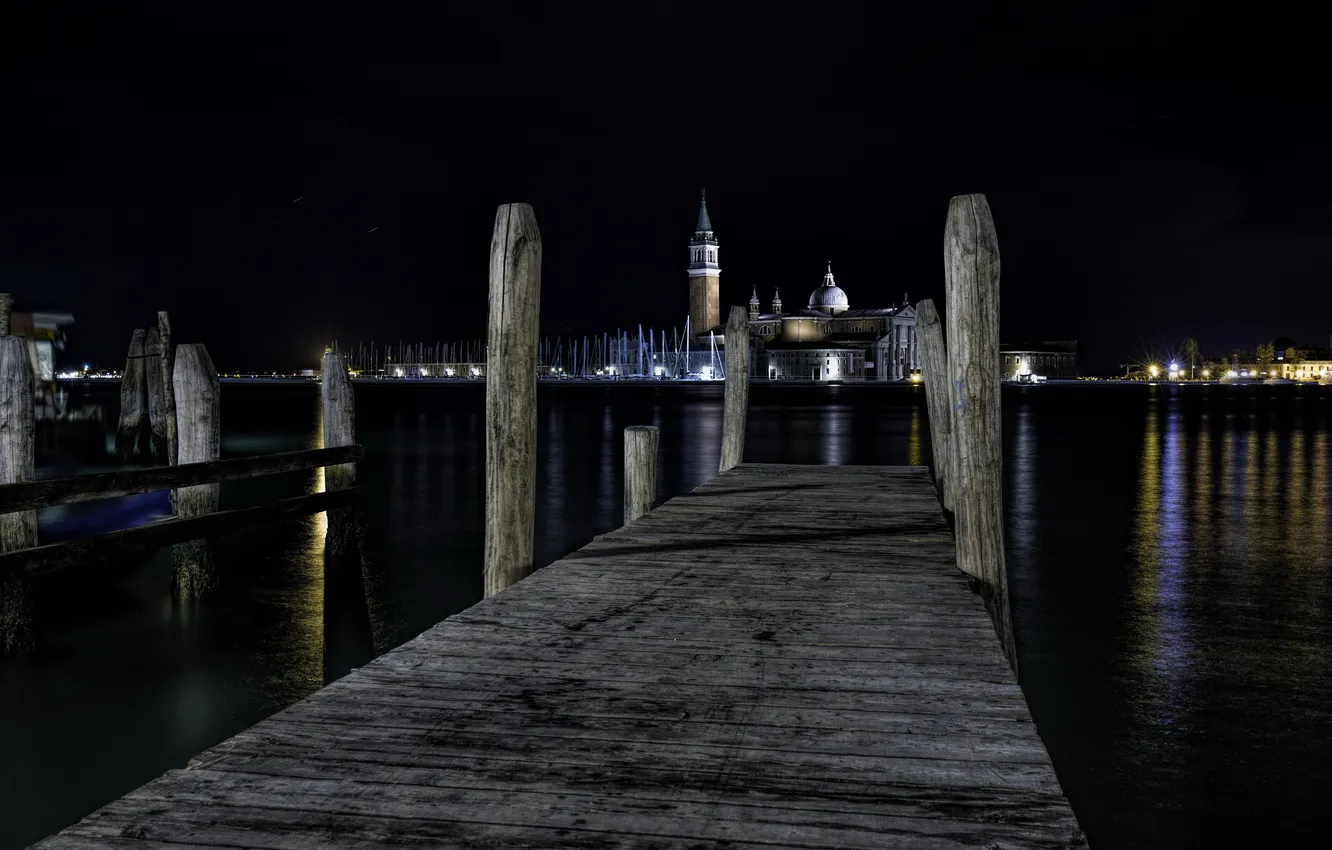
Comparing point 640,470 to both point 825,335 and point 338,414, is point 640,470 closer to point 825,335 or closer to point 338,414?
point 338,414

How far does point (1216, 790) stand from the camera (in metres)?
5.89

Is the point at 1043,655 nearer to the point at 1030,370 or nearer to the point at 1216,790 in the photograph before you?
the point at 1216,790

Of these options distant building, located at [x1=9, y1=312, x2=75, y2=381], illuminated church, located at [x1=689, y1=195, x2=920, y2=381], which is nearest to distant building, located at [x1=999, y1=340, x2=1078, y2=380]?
illuminated church, located at [x1=689, y1=195, x2=920, y2=381]

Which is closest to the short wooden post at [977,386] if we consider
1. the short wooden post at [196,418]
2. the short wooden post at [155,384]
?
the short wooden post at [196,418]

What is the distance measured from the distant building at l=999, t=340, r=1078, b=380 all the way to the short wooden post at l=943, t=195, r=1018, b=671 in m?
161

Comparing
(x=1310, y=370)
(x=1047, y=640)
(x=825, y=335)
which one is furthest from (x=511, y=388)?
(x=1310, y=370)

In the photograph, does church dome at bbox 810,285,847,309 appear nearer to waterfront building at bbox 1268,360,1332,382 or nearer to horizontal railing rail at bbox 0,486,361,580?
waterfront building at bbox 1268,360,1332,382

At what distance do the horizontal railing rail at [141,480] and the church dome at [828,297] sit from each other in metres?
141

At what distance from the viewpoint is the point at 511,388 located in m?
6.13

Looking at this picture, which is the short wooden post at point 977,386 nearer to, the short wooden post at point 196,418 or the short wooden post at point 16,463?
the short wooden post at point 196,418

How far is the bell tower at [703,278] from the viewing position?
15538 cm

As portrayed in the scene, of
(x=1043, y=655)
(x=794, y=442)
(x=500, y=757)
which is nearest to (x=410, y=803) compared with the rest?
(x=500, y=757)

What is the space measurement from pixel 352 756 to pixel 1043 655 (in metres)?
7.18

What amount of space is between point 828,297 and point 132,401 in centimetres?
12972
